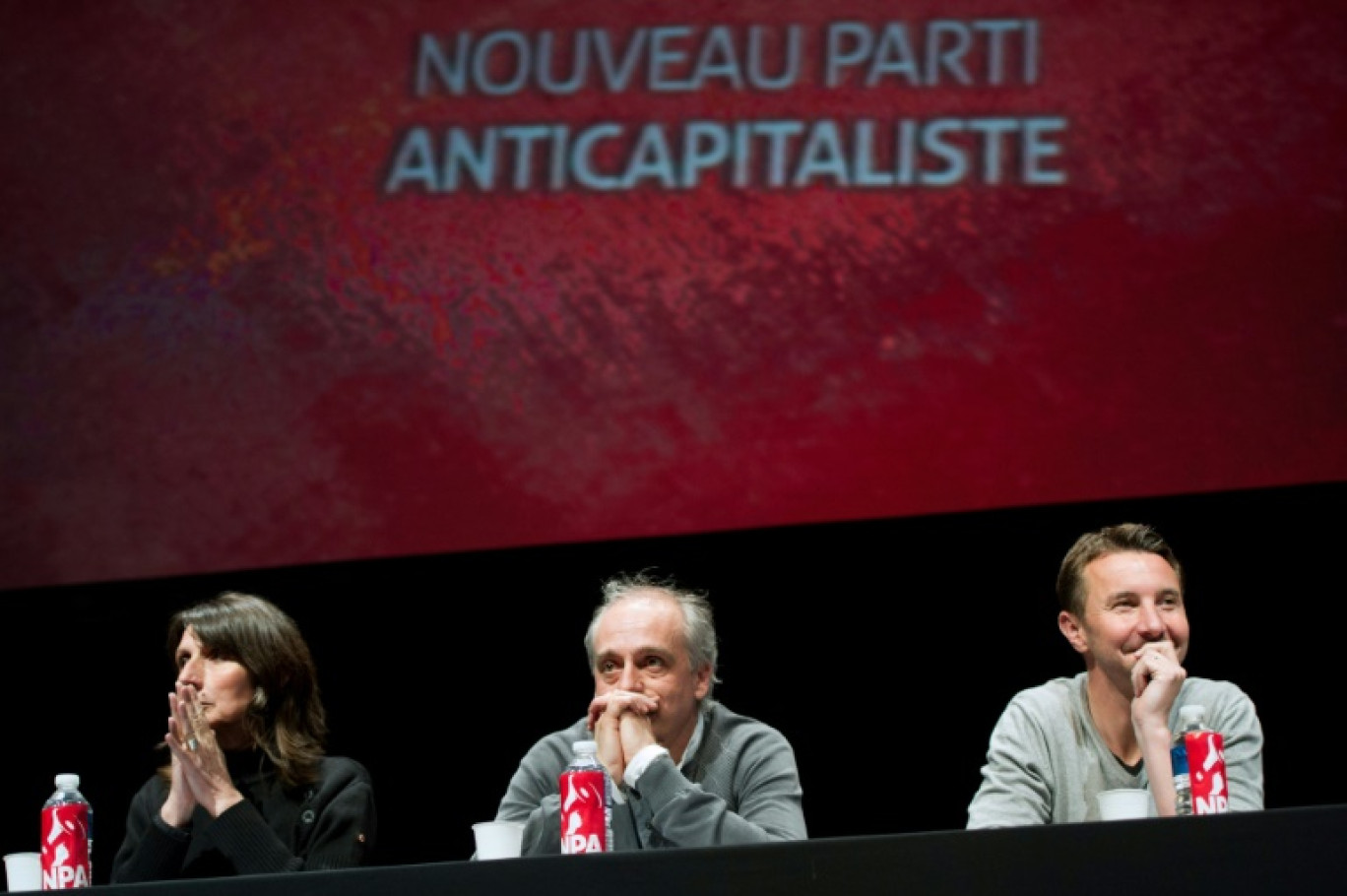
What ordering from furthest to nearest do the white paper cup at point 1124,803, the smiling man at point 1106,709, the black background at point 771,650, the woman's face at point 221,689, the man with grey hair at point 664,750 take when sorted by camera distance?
1. the black background at point 771,650
2. the woman's face at point 221,689
3. the smiling man at point 1106,709
4. the man with grey hair at point 664,750
5. the white paper cup at point 1124,803

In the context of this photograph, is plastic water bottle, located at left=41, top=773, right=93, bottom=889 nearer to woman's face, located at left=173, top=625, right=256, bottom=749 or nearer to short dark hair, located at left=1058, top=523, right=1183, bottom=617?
woman's face, located at left=173, top=625, right=256, bottom=749

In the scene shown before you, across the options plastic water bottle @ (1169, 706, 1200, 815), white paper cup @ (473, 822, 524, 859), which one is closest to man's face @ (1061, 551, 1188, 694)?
plastic water bottle @ (1169, 706, 1200, 815)

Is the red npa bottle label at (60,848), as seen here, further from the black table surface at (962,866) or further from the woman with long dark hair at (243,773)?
the black table surface at (962,866)

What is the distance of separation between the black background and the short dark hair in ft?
2.94

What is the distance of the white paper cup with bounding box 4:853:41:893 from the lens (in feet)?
7.80

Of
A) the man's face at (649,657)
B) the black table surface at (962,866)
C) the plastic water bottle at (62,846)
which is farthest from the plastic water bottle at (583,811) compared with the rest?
the plastic water bottle at (62,846)

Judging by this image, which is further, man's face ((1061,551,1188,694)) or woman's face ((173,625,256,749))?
woman's face ((173,625,256,749))

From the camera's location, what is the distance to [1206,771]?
2248mm

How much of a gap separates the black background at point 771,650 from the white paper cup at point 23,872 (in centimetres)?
154

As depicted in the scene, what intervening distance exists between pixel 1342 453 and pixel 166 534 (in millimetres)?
2384

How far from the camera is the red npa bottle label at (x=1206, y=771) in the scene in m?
2.24

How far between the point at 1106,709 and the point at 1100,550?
9.6 inches

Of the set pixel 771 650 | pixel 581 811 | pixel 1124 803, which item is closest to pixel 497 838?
pixel 581 811

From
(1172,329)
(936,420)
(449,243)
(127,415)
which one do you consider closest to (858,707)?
A: (936,420)
